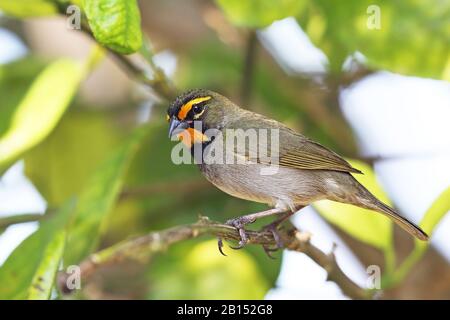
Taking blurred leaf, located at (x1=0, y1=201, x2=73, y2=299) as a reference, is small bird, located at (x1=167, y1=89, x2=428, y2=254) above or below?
above

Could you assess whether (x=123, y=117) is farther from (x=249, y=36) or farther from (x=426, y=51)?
(x=426, y=51)

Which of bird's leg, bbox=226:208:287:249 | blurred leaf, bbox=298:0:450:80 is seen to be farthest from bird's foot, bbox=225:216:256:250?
blurred leaf, bbox=298:0:450:80

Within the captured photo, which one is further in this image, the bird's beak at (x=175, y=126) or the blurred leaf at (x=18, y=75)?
the blurred leaf at (x=18, y=75)

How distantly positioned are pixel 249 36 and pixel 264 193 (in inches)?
35.4

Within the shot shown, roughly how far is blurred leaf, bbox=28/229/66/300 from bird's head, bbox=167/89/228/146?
18.3 inches

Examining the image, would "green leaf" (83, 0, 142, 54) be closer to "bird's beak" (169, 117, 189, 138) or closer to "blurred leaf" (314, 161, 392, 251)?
"bird's beak" (169, 117, 189, 138)

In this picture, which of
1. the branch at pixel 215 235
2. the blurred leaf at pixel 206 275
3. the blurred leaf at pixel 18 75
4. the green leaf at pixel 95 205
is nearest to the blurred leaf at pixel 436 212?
the branch at pixel 215 235

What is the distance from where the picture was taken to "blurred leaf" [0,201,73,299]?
2318 millimetres

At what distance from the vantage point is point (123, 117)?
4.25 meters

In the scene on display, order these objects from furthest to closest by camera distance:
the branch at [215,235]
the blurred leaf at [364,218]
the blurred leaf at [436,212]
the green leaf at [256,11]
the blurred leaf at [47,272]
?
the blurred leaf at [364,218] < the green leaf at [256,11] < the blurred leaf at [436,212] < the blurred leaf at [47,272] < the branch at [215,235]

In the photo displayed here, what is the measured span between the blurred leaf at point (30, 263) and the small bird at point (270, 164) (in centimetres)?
52

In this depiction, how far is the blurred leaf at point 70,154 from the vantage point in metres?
3.52

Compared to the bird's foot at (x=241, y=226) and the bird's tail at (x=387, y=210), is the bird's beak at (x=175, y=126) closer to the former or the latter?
the bird's foot at (x=241, y=226)
